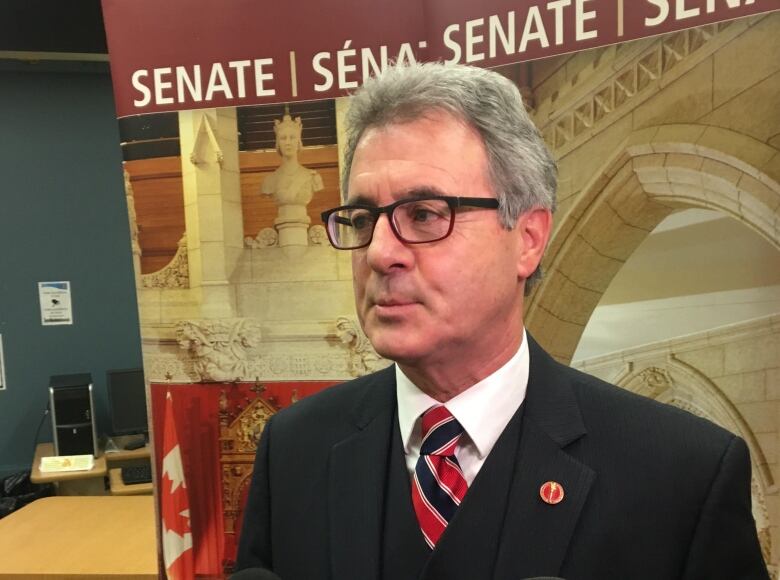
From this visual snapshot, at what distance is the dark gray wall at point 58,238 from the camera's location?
4.59 meters

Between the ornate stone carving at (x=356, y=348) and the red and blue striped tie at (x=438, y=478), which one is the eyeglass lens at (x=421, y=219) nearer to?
the red and blue striped tie at (x=438, y=478)

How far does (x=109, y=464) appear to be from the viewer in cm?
415

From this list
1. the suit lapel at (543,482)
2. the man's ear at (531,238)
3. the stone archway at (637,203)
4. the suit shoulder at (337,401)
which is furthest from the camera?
the stone archway at (637,203)

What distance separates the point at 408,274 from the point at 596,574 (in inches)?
19.6

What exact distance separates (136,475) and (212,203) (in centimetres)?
264

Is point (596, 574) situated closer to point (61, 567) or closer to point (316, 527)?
point (316, 527)

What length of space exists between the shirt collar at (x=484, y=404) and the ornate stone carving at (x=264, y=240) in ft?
2.78

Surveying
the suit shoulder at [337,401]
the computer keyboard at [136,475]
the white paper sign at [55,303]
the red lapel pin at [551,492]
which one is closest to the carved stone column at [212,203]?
the suit shoulder at [337,401]

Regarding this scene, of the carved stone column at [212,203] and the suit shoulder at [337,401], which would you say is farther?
the carved stone column at [212,203]

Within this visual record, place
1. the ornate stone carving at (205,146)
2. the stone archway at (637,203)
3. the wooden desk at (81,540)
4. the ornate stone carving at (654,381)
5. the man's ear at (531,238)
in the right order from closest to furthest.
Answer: the man's ear at (531,238)
the stone archway at (637,203)
the ornate stone carving at (654,381)
the ornate stone carving at (205,146)
the wooden desk at (81,540)

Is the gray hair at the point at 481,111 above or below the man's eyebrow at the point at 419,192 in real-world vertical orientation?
above

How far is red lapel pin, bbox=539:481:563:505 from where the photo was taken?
0.93 meters

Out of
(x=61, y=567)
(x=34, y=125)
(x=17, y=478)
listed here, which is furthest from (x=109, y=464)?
(x=34, y=125)

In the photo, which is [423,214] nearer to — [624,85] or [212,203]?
[624,85]
